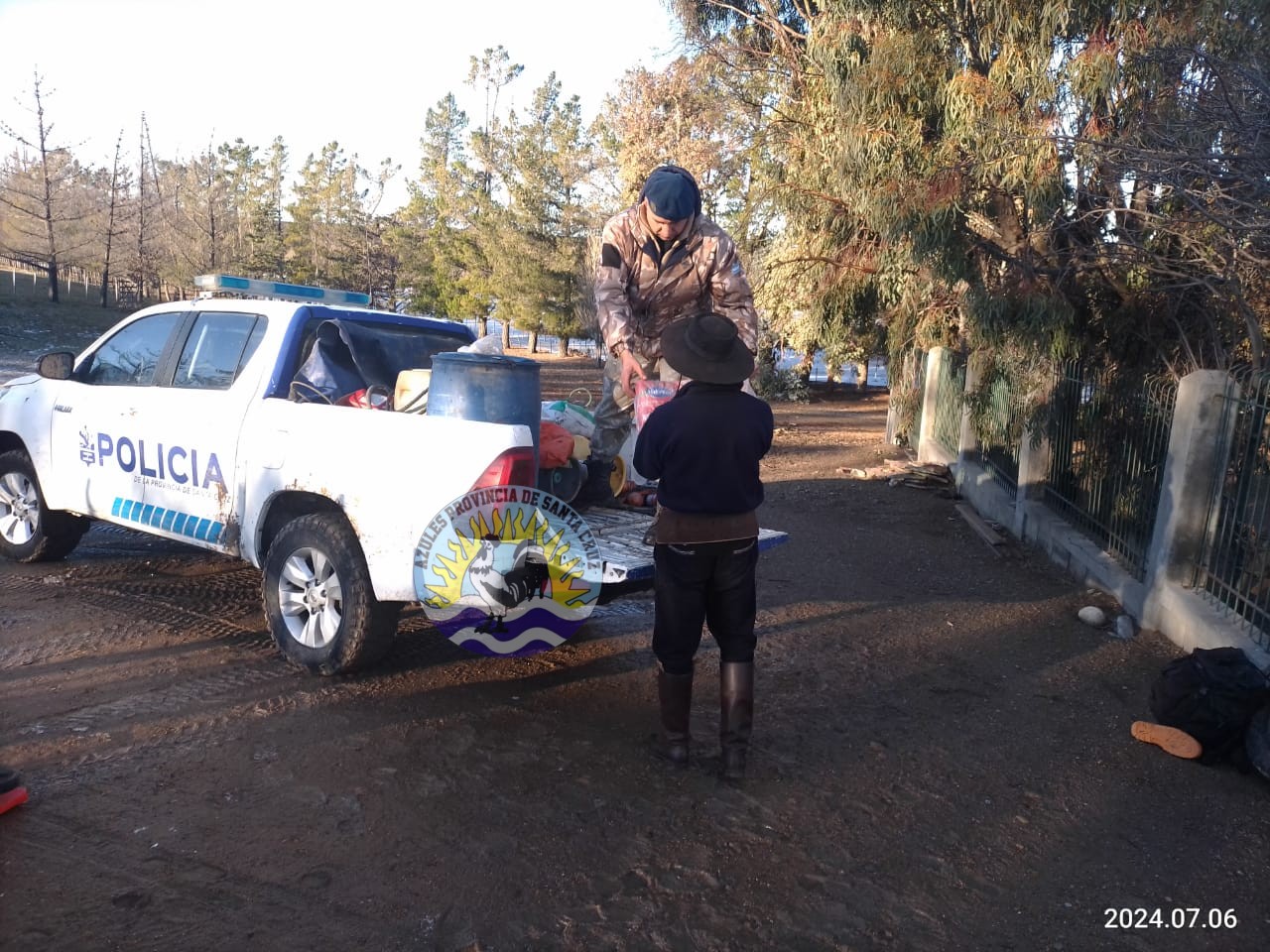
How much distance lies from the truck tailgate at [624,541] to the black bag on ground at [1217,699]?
200cm

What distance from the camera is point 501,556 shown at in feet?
13.4

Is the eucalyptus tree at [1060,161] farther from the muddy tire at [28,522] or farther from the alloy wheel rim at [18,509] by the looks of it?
the alloy wheel rim at [18,509]

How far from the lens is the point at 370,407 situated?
185 inches

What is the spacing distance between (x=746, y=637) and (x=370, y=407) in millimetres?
2140

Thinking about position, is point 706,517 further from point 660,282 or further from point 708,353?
point 660,282

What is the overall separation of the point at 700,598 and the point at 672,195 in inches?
85.4

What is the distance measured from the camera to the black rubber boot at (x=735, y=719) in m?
3.96

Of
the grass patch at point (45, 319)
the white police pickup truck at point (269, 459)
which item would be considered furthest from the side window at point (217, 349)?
the grass patch at point (45, 319)

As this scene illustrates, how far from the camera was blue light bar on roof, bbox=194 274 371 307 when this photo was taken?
565 cm

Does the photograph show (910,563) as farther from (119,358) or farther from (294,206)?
(294,206)

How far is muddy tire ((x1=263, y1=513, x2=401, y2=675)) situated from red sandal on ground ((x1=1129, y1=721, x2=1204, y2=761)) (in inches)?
142

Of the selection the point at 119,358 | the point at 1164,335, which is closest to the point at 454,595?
the point at 119,358

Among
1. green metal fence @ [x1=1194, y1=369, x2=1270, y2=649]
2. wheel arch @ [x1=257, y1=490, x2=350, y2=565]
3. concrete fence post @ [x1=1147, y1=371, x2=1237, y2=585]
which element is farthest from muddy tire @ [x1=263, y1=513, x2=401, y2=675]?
A: concrete fence post @ [x1=1147, y1=371, x2=1237, y2=585]

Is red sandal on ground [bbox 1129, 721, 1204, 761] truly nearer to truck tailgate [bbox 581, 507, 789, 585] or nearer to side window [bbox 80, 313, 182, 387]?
truck tailgate [bbox 581, 507, 789, 585]
